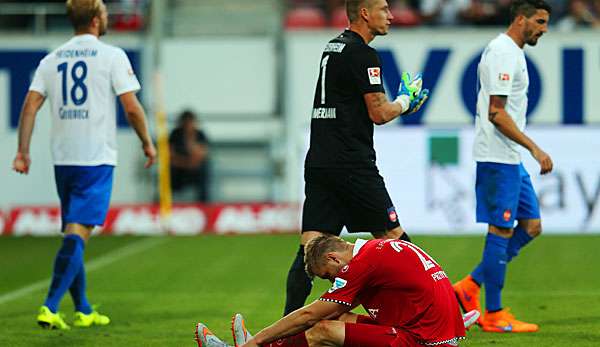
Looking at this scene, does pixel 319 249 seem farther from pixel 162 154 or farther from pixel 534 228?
pixel 162 154

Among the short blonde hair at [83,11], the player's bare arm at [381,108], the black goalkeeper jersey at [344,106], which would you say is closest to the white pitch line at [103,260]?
the short blonde hair at [83,11]

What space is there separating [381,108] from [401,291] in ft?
3.94

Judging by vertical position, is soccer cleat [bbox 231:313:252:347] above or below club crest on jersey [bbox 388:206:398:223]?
below

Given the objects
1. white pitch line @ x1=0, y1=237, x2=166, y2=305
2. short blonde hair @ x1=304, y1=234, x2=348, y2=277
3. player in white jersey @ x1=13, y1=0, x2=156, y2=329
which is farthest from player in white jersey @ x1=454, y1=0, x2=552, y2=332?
white pitch line @ x1=0, y1=237, x2=166, y2=305

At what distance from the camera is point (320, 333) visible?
724 centimetres

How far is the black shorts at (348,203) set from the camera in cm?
790

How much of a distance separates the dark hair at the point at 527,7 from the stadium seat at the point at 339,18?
1150 cm

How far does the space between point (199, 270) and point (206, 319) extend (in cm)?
363

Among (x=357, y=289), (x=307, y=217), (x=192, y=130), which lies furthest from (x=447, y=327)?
(x=192, y=130)

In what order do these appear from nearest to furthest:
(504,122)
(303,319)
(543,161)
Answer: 1. (303,319)
2. (543,161)
3. (504,122)

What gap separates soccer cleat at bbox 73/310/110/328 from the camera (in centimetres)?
933

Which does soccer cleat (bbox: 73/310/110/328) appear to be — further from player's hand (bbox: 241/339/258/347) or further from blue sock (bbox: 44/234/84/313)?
player's hand (bbox: 241/339/258/347)

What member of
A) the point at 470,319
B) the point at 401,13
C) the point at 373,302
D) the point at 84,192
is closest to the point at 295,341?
the point at 373,302

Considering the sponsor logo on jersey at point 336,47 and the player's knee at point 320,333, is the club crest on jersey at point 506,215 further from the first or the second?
the player's knee at point 320,333
